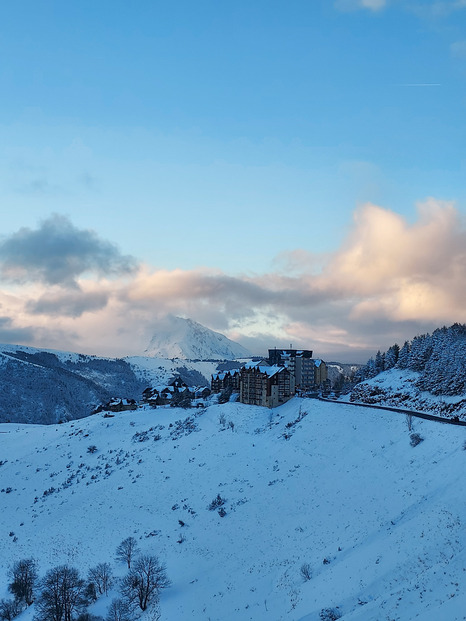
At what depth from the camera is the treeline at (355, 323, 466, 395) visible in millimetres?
78562

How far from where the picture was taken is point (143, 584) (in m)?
37.2

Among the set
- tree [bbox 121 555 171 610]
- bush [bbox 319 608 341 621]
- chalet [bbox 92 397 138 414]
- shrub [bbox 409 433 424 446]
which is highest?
shrub [bbox 409 433 424 446]

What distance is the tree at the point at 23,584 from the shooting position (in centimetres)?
4169

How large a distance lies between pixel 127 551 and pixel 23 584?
1032 centimetres

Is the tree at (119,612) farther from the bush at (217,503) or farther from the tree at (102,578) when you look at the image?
the bush at (217,503)

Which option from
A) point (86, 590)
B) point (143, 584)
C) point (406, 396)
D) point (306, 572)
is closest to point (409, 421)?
point (306, 572)

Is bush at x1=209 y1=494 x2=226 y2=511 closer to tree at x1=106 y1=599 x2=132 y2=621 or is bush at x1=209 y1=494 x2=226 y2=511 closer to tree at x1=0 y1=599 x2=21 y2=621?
tree at x1=106 y1=599 x2=132 y2=621

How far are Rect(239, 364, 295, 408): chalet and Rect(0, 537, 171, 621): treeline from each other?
5212 cm

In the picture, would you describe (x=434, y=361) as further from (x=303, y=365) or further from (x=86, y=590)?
(x=86, y=590)

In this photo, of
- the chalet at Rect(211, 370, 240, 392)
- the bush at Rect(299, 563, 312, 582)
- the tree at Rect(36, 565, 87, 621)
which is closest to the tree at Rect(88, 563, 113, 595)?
the tree at Rect(36, 565, 87, 621)

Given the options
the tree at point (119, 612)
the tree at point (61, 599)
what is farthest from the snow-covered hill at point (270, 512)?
the tree at point (119, 612)

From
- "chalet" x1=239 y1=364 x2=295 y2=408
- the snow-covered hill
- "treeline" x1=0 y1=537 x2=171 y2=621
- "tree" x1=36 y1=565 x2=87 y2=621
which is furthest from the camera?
"chalet" x1=239 y1=364 x2=295 y2=408

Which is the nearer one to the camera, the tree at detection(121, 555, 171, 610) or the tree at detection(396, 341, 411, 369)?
the tree at detection(121, 555, 171, 610)

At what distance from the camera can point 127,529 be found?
52094mm
